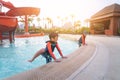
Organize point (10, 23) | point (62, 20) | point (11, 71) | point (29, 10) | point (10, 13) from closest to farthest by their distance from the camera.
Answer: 1. point (11, 71)
2. point (10, 23)
3. point (10, 13)
4. point (29, 10)
5. point (62, 20)

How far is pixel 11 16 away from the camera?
2398 centimetres

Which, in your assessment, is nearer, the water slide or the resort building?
the water slide

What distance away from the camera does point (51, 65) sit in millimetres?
5422

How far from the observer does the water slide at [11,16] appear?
63.3 ft

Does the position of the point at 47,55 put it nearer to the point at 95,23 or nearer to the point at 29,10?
the point at 29,10

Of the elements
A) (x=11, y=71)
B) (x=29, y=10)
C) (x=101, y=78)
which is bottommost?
(x=11, y=71)

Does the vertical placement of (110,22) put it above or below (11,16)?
below

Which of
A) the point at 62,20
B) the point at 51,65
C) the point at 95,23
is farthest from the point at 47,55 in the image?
the point at 62,20

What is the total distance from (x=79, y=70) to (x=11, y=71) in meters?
4.34

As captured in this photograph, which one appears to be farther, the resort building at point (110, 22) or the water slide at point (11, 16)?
the resort building at point (110, 22)

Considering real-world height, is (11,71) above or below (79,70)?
below

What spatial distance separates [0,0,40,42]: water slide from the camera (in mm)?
19294

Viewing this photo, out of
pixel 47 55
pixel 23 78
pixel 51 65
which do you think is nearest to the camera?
pixel 23 78

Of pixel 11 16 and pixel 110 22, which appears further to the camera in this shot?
pixel 110 22
